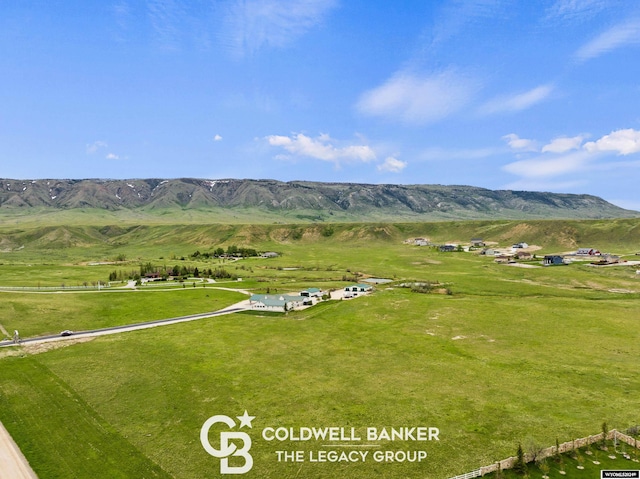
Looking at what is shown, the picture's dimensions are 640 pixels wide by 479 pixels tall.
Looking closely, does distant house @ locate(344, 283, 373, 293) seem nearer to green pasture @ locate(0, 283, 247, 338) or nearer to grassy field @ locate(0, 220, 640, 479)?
grassy field @ locate(0, 220, 640, 479)

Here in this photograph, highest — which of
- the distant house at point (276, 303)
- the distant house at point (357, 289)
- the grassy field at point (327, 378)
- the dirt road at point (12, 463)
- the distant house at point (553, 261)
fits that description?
the distant house at point (553, 261)

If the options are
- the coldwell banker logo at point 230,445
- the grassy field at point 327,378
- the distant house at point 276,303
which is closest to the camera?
the coldwell banker logo at point 230,445

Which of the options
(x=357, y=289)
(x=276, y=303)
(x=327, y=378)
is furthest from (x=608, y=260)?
(x=327, y=378)

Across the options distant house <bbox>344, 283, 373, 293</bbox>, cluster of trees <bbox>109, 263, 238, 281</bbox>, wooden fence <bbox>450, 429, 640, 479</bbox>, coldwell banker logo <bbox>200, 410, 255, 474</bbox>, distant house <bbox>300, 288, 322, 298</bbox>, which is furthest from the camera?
cluster of trees <bbox>109, 263, 238, 281</bbox>

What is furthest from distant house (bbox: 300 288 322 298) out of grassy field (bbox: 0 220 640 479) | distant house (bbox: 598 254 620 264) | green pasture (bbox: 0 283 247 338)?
distant house (bbox: 598 254 620 264)

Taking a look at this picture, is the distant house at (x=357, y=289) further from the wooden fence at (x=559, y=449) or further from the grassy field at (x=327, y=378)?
the wooden fence at (x=559, y=449)

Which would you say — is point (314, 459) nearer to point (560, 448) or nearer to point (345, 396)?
point (345, 396)

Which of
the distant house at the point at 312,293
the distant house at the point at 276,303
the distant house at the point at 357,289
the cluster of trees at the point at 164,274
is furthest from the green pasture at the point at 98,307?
the distant house at the point at 357,289
